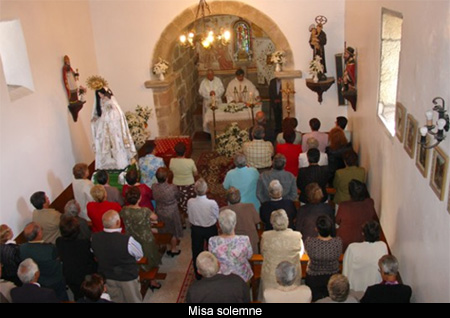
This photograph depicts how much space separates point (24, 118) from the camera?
7848mm

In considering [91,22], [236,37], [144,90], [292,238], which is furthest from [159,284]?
[236,37]

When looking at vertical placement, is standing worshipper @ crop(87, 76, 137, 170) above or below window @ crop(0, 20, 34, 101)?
below

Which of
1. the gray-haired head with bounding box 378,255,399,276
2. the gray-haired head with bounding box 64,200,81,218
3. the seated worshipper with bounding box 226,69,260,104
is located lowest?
the gray-haired head with bounding box 378,255,399,276

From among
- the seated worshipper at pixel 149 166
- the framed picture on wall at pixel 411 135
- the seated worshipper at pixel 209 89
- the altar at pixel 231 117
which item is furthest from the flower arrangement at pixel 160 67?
the framed picture on wall at pixel 411 135

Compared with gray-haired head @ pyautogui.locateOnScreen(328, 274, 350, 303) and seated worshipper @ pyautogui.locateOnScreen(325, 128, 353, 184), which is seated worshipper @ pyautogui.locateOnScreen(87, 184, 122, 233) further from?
seated worshipper @ pyautogui.locateOnScreen(325, 128, 353, 184)

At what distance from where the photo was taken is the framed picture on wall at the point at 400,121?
579cm

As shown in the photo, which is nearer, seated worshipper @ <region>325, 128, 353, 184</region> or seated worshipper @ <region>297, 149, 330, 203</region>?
seated worshipper @ <region>297, 149, 330, 203</region>

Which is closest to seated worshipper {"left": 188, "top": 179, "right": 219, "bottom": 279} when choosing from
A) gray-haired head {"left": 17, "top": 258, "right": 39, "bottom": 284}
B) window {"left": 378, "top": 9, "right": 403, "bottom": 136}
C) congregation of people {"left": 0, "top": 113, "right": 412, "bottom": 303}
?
congregation of people {"left": 0, "top": 113, "right": 412, "bottom": 303}

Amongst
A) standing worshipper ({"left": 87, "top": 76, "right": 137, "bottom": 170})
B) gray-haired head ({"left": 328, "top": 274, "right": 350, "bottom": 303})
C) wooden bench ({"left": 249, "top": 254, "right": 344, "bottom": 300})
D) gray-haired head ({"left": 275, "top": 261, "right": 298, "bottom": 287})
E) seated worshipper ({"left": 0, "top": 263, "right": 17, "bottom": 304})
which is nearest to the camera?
gray-haired head ({"left": 328, "top": 274, "right": 350, "bottom": 303})

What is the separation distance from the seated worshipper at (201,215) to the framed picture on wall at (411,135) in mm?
2402

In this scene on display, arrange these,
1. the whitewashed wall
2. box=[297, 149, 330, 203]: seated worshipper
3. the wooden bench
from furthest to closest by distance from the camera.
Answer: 1. box=[297, 149, 330, 203]: seated worshipper
2. the wooden bench
3. the whitewashed wall

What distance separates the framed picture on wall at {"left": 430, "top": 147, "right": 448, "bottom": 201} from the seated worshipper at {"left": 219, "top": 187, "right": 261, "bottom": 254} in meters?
2.31

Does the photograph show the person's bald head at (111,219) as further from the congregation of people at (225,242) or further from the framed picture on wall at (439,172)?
the framed picture on wall at (439,172)

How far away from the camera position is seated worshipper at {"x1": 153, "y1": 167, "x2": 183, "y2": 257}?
23.7ft
